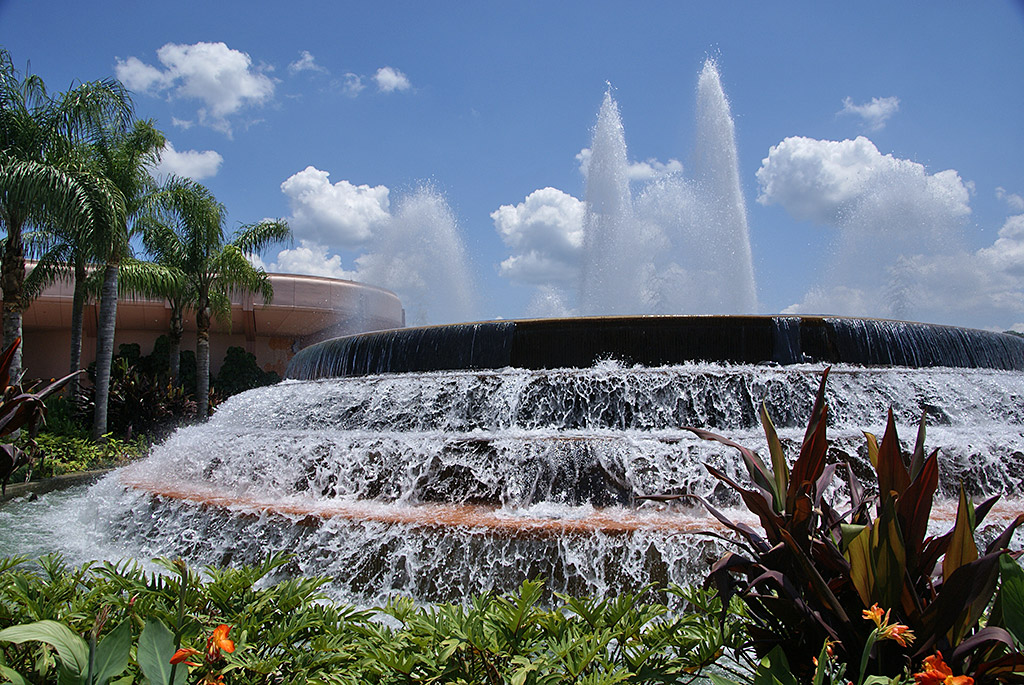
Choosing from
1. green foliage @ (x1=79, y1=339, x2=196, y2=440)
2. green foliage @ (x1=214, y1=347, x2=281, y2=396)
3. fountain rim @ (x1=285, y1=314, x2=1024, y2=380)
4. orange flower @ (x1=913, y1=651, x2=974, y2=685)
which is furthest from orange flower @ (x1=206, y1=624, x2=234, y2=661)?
green foliage @ (x1=214, y1=347, x2=281, y2=396)

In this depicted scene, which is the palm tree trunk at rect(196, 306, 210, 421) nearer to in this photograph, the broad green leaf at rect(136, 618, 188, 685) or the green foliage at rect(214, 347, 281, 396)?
the green foliage at rect(214, 347, 281, 396)

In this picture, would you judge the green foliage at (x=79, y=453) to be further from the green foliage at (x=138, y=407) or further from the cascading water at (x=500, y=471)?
the cascading water at (x=500, y=471)

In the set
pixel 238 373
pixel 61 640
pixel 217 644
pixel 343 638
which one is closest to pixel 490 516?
pixel 343 638

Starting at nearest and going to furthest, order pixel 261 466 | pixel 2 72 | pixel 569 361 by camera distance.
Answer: pixel 261 466
pixel 569 361
pixel 2 72

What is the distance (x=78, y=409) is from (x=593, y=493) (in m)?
15.6

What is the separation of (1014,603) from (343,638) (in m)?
2.01

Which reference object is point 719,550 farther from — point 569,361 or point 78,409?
point 78,409

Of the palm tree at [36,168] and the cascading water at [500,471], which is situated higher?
the palm tree at [36,168]

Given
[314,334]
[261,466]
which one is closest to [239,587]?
[261,466]

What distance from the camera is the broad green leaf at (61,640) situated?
1.60m

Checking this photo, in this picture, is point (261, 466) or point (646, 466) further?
point (261, 466)

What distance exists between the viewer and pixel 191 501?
220 inches

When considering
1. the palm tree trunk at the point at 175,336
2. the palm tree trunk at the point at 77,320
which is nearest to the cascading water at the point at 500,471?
the palm tree trunk at the point at 77,320

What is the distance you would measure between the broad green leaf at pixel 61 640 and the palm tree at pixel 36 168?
40.6ft
